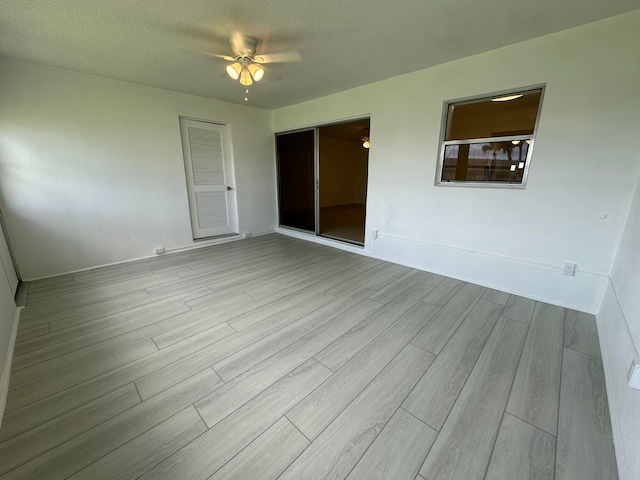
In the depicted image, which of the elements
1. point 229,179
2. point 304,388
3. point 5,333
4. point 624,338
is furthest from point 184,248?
point 624,338

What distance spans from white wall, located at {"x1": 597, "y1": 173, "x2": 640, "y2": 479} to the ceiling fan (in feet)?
11.1

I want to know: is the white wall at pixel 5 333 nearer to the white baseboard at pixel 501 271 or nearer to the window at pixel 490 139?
the white baseboard at pixel 501 271

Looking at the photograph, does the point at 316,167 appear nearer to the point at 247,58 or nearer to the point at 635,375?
the point at 247,58

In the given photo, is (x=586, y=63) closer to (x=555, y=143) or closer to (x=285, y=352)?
(x=555, y=143)

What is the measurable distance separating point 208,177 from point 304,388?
4.15 metres

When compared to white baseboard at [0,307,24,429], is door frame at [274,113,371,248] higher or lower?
higher

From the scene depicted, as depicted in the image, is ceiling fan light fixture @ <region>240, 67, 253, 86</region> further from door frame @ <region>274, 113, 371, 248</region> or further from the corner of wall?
the corner of wall

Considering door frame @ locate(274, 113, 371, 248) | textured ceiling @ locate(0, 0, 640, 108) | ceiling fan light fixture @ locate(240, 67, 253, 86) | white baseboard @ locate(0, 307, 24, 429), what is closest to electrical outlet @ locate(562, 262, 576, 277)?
textured ceiling @ locate(0, 0, 640, 108)

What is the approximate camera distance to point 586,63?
2188 mm

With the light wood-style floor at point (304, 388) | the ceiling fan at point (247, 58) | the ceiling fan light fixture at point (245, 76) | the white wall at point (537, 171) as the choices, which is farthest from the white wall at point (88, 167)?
the white wall at point (537, 171)

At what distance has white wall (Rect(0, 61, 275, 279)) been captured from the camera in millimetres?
2975

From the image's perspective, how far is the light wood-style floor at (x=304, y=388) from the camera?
1189 mm

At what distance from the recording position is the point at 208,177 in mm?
4617

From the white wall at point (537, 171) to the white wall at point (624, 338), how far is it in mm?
195
